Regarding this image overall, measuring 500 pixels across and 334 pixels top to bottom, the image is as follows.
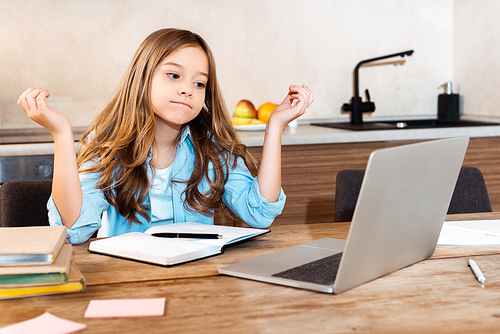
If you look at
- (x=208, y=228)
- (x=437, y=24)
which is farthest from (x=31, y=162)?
(x=437, y=24)

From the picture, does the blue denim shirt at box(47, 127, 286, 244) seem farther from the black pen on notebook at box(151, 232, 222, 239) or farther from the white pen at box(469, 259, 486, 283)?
the white pen at box(469, 259, 486, 283)

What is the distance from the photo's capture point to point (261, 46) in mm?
2633

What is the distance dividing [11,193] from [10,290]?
0.64 metres

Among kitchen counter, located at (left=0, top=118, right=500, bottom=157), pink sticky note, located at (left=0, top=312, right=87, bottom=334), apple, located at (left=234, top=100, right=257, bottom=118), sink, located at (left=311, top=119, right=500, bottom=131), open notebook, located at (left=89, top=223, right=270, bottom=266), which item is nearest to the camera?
pink sticky note, located at (left=0, top=312, right=87, bottom=334)

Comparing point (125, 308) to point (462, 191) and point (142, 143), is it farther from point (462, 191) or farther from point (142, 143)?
point (462, 191)

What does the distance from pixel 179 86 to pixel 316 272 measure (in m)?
0.63

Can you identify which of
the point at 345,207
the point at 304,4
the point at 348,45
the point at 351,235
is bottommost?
the point at 345,207

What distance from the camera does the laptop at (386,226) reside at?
0.68 meters

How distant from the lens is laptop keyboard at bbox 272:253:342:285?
0.75 meters

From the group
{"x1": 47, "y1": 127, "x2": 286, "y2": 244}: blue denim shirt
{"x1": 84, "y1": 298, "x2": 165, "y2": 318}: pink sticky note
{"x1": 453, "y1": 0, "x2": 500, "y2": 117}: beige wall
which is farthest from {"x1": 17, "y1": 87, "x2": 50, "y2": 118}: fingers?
{"x1": 453, "y1": 0, "x2": 500, "y2": 117}: beige wall

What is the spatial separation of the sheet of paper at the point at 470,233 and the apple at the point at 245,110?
1.39 m

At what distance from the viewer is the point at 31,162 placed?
75.8 inches

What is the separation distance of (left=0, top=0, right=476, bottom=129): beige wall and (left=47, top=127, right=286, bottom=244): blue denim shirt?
1305mm

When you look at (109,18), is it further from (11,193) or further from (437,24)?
(437,24)
